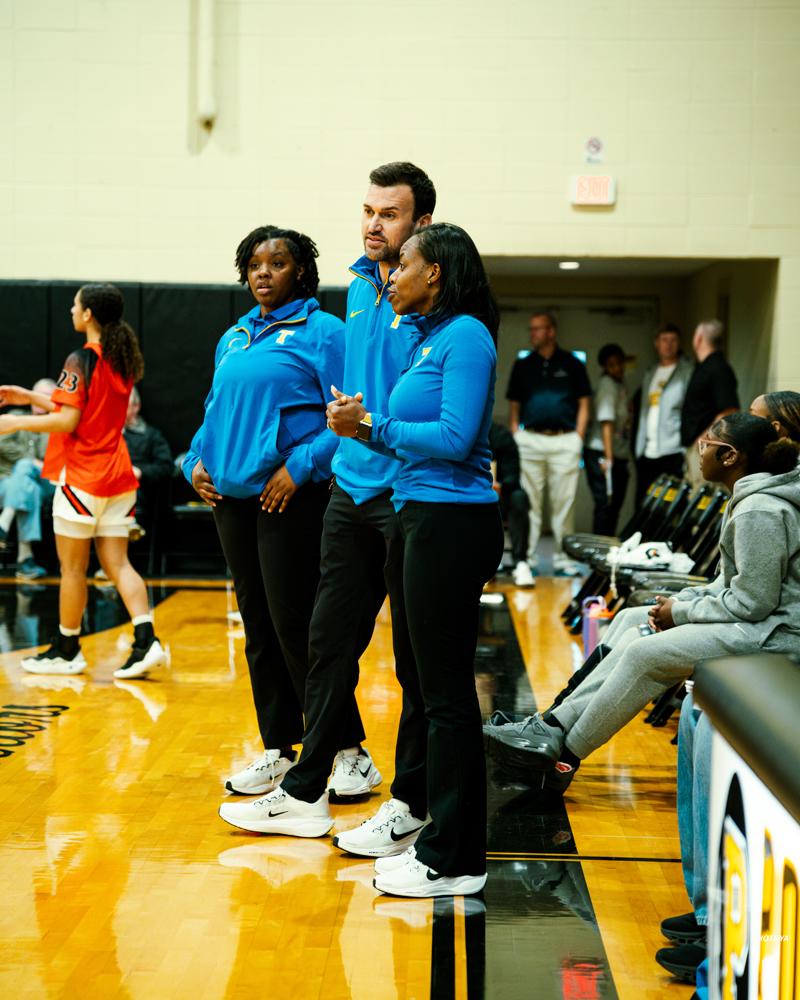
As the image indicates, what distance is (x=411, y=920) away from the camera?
2.26 metres

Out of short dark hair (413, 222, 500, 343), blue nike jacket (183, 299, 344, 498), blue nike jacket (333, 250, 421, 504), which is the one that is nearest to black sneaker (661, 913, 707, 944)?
blue nike jacket (333, 250, 421, 504)

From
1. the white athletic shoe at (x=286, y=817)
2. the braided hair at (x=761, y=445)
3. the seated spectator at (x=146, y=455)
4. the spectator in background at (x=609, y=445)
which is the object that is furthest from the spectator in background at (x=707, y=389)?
the white athletic shoe at (x=286, y=817)

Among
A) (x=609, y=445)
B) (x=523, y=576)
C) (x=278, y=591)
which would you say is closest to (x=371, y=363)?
(x=278, y=591)

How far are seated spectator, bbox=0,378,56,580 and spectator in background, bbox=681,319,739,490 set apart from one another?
445 cm

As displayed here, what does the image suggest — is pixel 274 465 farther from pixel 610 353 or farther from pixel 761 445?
pixel 610 353

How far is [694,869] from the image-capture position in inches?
85.8

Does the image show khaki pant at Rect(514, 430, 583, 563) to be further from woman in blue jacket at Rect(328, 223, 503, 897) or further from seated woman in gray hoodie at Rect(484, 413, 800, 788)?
woman in blue jacket at Rect(328, 223, 503, 897)

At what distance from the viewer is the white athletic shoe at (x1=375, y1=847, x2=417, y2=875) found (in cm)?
242

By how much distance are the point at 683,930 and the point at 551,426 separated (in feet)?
19.2

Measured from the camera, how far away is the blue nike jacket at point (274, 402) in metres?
2.89

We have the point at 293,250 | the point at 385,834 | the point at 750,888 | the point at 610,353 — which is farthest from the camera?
the point at 610,353

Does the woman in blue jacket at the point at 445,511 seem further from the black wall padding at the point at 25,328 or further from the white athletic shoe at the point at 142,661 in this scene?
the black wall padding at the point at 25,328

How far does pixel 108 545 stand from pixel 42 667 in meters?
0.59

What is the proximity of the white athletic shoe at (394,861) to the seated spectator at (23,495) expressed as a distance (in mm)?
5283
